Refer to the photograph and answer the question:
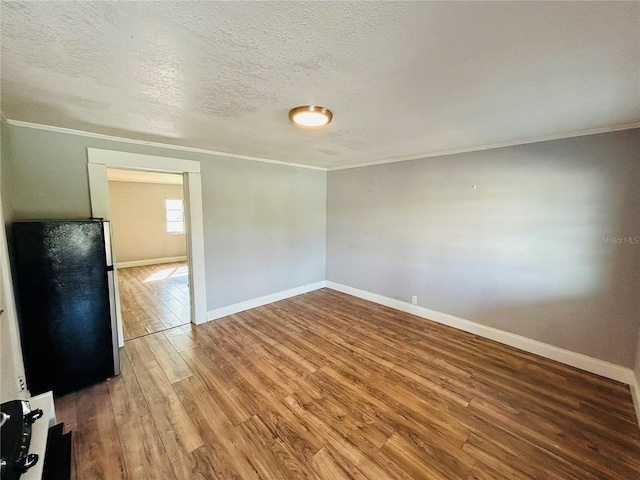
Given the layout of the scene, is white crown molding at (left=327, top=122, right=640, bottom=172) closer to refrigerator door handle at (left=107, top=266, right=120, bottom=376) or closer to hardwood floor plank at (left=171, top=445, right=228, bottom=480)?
refrigerator door handle at (left=107, top=266, right=120, bottom=376)

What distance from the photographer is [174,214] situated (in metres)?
7.62

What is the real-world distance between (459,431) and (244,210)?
3.48 metres

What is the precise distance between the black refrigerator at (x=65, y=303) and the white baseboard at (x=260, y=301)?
1335mm

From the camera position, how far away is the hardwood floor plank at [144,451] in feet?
4.95

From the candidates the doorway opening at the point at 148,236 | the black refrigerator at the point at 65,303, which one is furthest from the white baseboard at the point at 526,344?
the doorway opening at the point at 148,236

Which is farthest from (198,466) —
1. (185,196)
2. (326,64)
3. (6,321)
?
(185,196)

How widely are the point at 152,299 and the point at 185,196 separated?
229 centimetres

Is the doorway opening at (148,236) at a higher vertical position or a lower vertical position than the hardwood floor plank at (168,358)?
higher

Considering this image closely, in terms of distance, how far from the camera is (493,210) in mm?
2996

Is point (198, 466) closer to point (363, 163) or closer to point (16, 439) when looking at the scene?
point (16, 439)

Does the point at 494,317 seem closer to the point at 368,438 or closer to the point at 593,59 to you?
the point at 368,438

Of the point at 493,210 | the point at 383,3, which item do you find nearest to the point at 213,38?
the point at 383,3

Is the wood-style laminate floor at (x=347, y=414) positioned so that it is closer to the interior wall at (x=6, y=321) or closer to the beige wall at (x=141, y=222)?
the interior wall at (x=6, y=321)

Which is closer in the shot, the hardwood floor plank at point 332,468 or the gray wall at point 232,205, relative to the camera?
the hardwood floor plank at point 332,468
